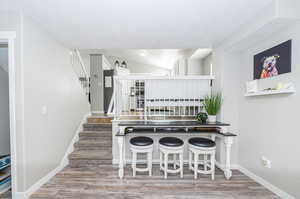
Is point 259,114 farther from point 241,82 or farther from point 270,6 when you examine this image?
point 270,6

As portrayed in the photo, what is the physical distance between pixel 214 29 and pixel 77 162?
142 inches

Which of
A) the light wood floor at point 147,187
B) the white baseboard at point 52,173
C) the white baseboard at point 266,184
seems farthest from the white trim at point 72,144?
the white baseboard at point 266,184

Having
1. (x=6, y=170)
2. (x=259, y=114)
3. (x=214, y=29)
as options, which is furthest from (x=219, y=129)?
(x=6, y=170)

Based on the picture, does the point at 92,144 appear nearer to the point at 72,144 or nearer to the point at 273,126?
the point at 72,144

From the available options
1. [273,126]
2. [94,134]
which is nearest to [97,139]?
[94,134]

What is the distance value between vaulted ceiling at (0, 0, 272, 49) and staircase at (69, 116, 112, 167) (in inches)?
79.9

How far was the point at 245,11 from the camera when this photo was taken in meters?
1.75

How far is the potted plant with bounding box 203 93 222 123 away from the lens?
2621 millimetres

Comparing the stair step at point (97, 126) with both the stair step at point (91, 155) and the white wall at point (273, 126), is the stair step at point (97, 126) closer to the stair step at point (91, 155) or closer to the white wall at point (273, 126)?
the stair step at point (91, 155)

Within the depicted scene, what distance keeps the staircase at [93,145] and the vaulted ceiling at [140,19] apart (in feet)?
6.66

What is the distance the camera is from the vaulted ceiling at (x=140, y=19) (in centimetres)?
163

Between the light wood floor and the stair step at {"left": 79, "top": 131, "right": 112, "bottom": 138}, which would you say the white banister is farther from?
the light wood floor

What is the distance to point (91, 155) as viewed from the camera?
2938 millimetres

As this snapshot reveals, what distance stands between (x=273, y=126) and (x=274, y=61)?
95cm
